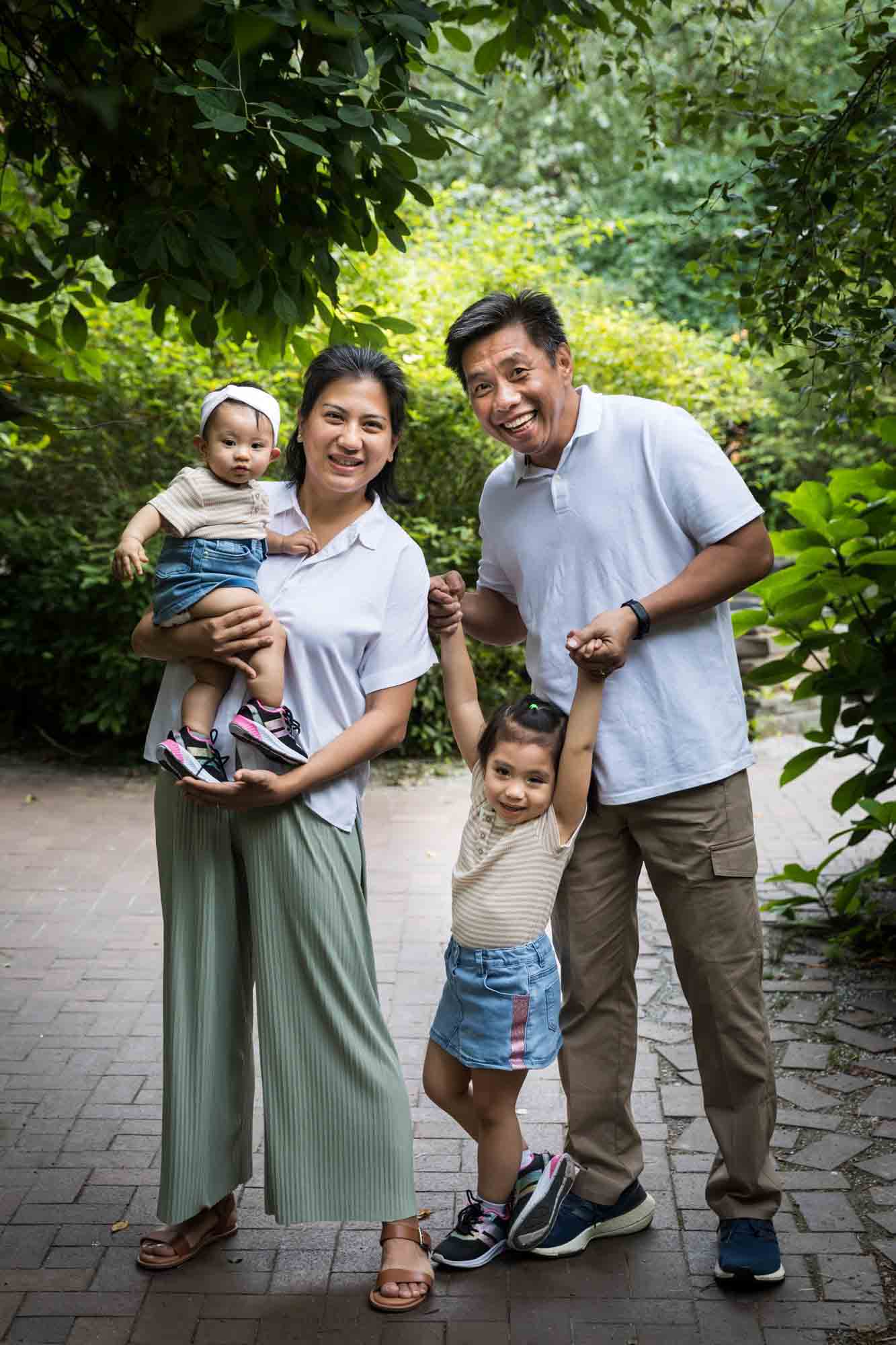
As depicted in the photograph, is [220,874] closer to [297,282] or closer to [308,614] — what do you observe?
[308,614]

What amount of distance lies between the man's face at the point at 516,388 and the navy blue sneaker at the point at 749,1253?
1837 mm

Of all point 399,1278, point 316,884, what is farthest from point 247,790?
point 399,1278

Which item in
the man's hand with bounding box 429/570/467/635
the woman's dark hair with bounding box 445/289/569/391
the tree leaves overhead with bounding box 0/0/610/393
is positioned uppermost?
the tree leaves overhead with bounding box 0/0/610/393

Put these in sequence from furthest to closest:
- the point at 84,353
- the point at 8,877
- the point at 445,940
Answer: the point at 8,877, the point at 445,940, the point at 84,353

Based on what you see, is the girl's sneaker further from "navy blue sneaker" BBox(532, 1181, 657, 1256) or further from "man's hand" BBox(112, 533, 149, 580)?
"man's hand" BBox(112, 533, 149, 580)

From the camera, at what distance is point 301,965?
313 centimetres

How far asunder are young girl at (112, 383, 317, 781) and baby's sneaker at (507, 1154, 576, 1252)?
1.16 meters

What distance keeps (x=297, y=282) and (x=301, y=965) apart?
191 cm

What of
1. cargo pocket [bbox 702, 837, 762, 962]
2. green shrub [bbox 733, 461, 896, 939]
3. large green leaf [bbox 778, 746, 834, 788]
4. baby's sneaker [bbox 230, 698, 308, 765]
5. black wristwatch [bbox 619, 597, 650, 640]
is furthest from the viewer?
large green leaf [bbox 778, 746, 834, 788]

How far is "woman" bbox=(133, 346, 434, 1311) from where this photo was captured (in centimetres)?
308

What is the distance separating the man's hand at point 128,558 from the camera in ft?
9.93

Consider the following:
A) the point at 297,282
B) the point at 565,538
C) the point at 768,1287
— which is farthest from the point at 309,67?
the point at 768,1287

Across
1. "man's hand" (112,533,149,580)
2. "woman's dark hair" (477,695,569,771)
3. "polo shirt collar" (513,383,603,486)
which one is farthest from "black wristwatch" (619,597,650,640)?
"man's hand" (112,533,149,580)

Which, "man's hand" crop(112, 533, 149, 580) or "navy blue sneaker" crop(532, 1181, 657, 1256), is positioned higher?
"man's hand" crop(112, 533, 149, 580)
